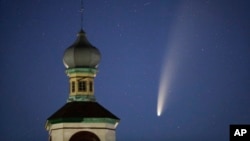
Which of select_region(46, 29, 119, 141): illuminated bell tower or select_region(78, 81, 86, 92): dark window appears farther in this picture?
select_region(78, 81, 86, 92): dark window

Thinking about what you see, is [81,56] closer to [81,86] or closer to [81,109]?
[81,86]

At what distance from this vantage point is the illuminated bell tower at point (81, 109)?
66.6m

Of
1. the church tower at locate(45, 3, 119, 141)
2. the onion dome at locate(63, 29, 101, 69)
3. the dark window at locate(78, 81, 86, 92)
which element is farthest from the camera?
the onion dome at locate(63, 29, 101, 69)

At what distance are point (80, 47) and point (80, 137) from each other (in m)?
4.87

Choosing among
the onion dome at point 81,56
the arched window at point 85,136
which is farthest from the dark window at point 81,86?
the arched window at point 85,136

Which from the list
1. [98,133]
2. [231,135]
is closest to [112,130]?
[98,133]

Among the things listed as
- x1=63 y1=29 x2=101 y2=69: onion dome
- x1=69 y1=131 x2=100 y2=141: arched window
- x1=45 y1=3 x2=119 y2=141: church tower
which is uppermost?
x1=63 y1=29 x2=101 y2=69: onion dome

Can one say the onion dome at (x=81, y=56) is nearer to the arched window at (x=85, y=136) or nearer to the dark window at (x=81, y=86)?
the dark window at (x=81, y=86)

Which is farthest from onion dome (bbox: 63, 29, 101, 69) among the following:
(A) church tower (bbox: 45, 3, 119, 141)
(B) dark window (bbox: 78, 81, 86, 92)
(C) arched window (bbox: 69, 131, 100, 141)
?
(C) arched window (bbox: 69, 131, 100, 141)

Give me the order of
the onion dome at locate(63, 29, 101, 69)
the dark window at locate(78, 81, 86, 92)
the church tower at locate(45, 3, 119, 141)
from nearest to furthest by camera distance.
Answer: the church tower at locate(45, 3, 119, 141) → the dark window at locate(78, 81, 86, 92) → the onion dome at locate(63, 29, 101, 69)

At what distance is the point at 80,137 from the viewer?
66.6 m

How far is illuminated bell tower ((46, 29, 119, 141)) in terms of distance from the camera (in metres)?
66.6

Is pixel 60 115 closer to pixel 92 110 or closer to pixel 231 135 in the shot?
pixel 92 110

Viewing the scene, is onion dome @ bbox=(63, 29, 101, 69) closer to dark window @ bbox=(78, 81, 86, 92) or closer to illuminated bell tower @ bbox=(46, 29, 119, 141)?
illuminated bell tower @ bbox=(46, 29, 119, 141)
